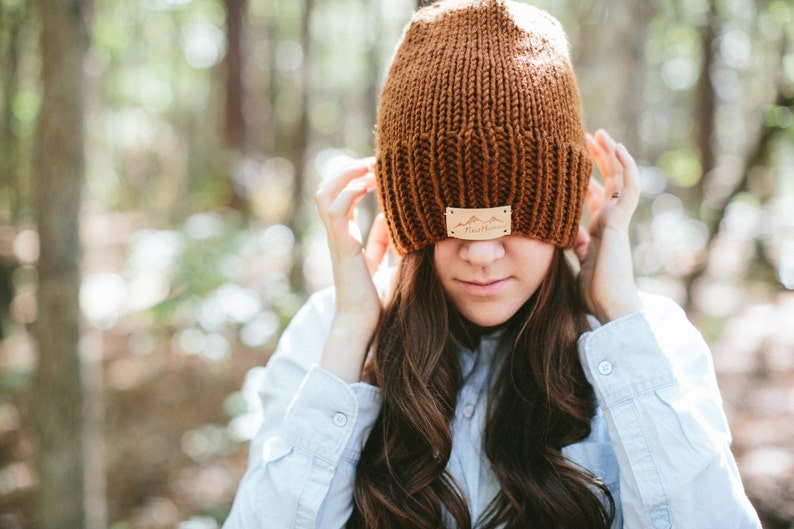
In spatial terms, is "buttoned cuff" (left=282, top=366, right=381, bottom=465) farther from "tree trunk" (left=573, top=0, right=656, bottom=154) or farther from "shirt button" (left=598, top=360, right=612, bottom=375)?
"tree trunk" (left=573, top=0, right=656, bottom=154)

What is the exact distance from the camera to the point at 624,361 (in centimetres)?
150

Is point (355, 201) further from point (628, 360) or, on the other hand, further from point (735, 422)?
point (735, 422)

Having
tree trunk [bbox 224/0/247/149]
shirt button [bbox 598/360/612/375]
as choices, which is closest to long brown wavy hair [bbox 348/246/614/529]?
shirt button [bbox 598/360/612/375]

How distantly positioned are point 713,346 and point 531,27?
224 inches

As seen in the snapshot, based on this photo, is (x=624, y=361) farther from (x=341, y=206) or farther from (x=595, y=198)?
(x=341, y=206)

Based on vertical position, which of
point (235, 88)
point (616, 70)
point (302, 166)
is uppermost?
point (235, 88)

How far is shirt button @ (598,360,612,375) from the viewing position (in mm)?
1514

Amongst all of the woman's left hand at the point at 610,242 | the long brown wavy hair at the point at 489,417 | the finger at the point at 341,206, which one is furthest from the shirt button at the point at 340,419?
the woman's left hand at the point at 610,242

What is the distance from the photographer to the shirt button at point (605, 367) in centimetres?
151

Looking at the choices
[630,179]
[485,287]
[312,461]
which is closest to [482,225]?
[485,287]

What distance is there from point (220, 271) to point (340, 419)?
2.05 metres

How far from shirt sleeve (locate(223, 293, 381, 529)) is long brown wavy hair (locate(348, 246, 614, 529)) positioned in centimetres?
6

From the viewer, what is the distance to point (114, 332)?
27.0 ft

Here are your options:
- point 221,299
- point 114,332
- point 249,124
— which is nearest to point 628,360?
point 221,299
